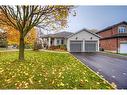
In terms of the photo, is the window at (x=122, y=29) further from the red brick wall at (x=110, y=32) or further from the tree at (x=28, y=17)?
the tree at (x=28, y=17)

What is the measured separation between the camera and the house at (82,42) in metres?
29.8

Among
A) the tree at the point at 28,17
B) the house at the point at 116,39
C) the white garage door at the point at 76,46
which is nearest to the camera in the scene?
the tree at the point at 28,17

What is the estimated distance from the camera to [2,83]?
6812 millimetres

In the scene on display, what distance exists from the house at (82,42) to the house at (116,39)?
7.89 ft

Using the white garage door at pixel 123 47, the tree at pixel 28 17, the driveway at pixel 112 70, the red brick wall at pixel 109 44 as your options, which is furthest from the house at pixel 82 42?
the tree at pixel 28 17

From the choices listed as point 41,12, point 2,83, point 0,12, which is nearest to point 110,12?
point 41,12

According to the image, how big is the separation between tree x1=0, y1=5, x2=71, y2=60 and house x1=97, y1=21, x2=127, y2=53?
16015 millimetres

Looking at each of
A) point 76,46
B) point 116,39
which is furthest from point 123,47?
point 76,46

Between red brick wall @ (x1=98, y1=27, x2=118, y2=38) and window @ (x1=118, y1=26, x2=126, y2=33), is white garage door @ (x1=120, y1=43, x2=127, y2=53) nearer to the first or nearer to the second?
window @ (x1=118, y1=26, x2=126, y2=33)

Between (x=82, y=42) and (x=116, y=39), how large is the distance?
15.9ft

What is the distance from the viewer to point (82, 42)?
30.2 meters

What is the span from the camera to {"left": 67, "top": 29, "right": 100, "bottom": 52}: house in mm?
29750
